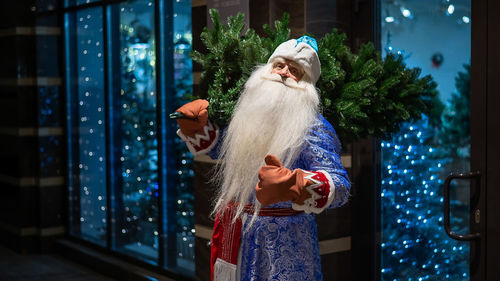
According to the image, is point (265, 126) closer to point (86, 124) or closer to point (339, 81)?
point (339, 81)

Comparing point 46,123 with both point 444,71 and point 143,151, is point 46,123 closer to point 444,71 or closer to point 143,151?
point 143,151

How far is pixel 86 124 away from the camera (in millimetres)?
5914

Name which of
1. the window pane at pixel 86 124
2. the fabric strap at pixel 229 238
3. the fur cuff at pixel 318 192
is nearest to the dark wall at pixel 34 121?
the window pane at pixel 86 124

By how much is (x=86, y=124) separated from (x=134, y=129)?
0.85 metres

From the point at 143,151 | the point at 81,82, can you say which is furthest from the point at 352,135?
the point at 81,82

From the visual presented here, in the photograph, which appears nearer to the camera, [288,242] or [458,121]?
[288,242]

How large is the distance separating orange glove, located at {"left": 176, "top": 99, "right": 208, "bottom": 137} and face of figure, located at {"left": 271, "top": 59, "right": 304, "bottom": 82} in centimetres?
35

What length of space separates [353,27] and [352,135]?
34.0 inches

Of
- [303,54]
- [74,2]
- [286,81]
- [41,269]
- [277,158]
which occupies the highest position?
[74,2]

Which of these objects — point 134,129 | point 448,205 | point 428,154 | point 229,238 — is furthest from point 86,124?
point 448,205

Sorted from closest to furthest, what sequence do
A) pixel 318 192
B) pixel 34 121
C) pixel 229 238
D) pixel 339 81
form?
1. pixel 318 192
2. pixel 229 238
3. pixel 339 81
4. pixel 34 121

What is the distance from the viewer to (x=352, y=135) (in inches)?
115

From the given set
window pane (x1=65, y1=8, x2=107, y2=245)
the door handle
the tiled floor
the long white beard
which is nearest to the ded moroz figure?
the long white beard

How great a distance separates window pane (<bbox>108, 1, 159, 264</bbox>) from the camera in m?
5.04
